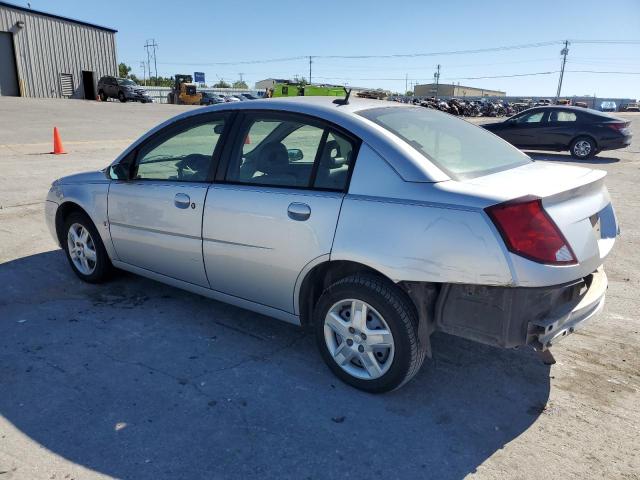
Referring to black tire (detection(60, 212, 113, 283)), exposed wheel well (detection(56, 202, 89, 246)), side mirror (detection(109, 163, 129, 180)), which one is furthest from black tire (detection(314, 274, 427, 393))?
exposed wheel well (detection(56, 202, 89, 246))

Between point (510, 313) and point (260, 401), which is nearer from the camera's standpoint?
point (510, 313)

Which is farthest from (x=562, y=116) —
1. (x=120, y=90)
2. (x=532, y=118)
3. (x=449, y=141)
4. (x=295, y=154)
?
(x=120, y=90)

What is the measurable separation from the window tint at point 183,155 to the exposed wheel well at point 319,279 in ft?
3.68

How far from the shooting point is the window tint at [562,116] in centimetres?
1491

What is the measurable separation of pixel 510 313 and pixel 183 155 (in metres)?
2.70

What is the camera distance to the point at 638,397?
307 cm

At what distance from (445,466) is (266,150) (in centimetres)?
224

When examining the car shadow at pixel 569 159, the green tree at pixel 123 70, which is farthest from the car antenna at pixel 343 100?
the green tree at pixel 123 70

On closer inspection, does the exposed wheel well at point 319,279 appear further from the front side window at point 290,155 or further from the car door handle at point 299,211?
the front side window at point 290,155

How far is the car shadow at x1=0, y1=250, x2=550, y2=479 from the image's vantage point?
2549 millimetres

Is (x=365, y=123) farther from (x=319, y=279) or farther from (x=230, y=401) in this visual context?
(x=230, y=401)

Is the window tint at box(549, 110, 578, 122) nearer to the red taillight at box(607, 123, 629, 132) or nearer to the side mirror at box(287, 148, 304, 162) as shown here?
the red taillight at box(607, 123, 629, 132)

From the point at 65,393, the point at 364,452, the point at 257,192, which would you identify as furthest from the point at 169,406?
the point at 257,192

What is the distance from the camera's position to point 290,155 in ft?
11.6
